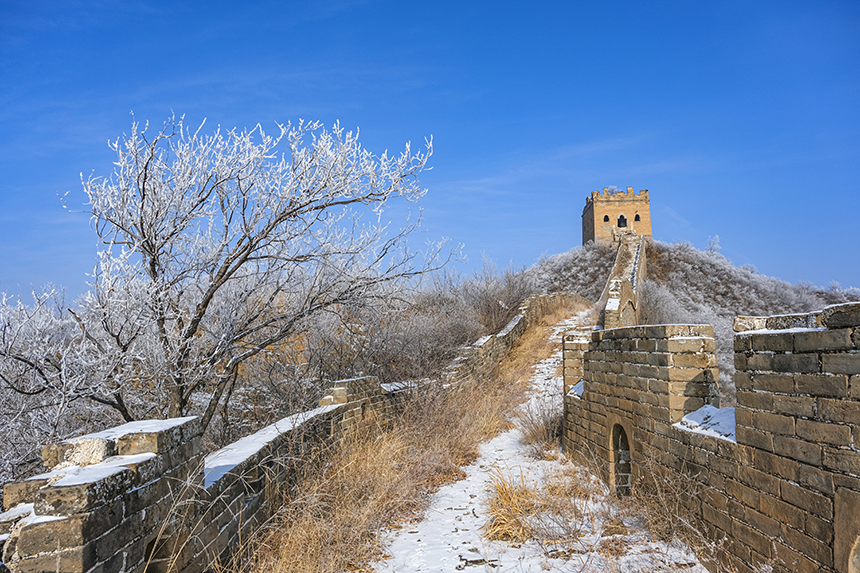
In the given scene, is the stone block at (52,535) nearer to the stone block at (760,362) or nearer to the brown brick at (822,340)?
the brown brick at (822,340)

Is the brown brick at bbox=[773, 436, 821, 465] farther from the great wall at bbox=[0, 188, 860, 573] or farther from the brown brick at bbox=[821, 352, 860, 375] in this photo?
the brown brick at bbox=[821, 352, 860, 375]

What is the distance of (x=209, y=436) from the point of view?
8570 mm

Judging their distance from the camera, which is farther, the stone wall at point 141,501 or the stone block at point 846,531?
the stone block at point 846,531

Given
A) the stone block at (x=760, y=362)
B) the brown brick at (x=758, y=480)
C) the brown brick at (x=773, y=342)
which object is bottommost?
the brown brick at (x=758, y=480)

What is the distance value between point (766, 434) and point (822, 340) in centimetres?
88

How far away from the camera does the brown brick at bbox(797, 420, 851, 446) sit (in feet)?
9.65

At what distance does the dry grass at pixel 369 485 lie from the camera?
445cm

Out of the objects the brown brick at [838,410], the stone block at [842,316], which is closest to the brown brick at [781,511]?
the brown brick at [838,410]

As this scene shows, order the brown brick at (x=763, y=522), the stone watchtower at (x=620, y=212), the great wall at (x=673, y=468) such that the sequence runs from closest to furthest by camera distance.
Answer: the great wall at (x=673, y=468) → the brown brick at (x=763, y=522) → the stone watchtower at (x=620, y=212)

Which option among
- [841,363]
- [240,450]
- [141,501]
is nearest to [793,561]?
[841,363]

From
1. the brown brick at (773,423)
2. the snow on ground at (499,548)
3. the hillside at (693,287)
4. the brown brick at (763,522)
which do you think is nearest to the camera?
the brown brick at (773,423)

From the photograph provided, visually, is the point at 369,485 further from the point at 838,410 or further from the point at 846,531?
the point at 838,410

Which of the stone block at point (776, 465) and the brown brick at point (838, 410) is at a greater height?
the brown brick at point (838, 410)

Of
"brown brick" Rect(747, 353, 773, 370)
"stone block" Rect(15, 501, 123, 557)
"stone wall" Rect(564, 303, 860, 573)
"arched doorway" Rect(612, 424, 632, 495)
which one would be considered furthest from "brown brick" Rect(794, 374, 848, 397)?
"stone block" Rect(15, 501, 123, 557)
